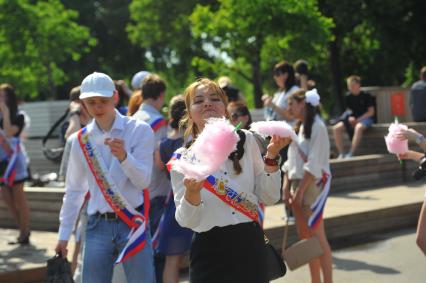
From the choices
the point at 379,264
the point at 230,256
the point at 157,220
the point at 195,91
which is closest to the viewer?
the point at 230,256

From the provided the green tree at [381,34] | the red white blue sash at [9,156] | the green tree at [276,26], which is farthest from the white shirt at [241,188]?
the green tree at [381,34]

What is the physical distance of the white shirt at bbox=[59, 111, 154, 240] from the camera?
203 inches

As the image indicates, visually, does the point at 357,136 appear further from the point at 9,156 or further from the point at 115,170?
the point at 115,170

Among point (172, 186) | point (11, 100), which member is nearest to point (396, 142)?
point (172, 186)

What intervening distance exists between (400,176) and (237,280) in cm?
1167

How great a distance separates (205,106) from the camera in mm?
4293

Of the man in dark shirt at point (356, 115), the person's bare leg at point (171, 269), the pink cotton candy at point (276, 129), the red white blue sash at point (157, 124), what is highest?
the pink cotton candy at point (276, 129)

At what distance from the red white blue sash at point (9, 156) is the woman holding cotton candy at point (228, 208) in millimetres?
6073

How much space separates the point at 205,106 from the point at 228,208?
0.57 meters

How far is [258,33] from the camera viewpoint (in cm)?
1853

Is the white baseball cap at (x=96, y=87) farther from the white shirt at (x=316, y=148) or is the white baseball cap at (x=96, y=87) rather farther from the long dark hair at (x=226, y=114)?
the white shirt at (x=316, y=148)

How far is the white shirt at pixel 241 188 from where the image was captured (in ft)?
13.9

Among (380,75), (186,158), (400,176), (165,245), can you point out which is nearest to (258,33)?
(400,176)

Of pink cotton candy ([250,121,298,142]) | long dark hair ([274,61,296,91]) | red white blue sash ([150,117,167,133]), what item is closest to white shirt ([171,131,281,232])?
pink cotton candy ([250,121,298,142])
